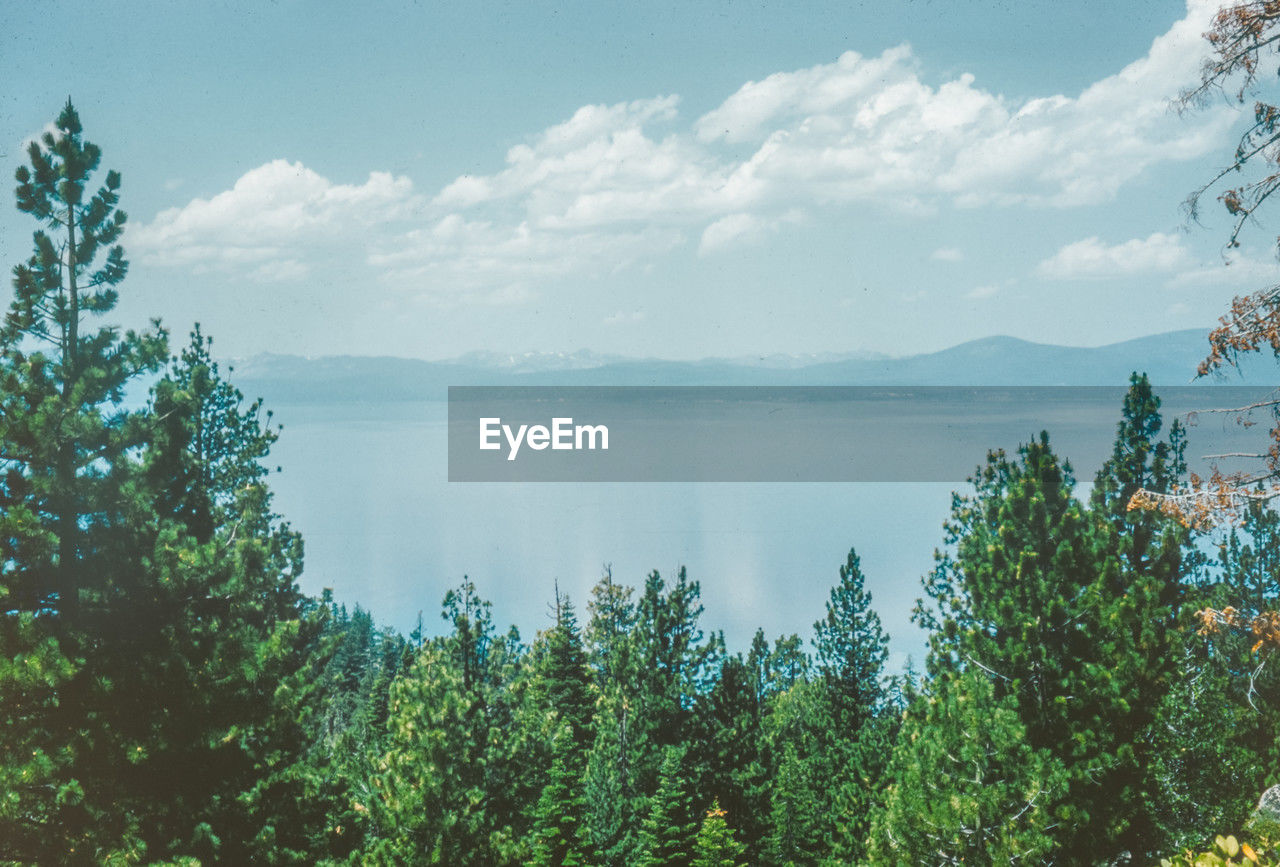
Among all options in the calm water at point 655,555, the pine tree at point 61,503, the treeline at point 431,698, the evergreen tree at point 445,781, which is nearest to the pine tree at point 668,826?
the treeline at point 431,698

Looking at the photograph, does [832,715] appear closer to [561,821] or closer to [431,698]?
[561,821]

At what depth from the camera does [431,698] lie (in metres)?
17.4

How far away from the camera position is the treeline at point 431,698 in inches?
475

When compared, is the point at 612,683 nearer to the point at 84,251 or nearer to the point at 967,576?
the point at 967,576

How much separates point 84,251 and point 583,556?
134153 mm

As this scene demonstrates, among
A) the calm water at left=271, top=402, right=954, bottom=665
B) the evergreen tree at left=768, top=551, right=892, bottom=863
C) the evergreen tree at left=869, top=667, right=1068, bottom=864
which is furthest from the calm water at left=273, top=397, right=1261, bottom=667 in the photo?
the evergreen tree at left=869, top=667, right=1068, bottom=864

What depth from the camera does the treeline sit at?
12.1 metres

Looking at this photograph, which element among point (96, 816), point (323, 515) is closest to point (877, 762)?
point (96, 816)

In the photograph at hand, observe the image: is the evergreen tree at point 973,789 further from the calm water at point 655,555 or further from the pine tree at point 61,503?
the calm water at point 655,555

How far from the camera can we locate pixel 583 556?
14575 centimetres

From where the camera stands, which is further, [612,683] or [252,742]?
[612,683]

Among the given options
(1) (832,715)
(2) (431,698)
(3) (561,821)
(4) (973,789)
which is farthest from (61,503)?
(1) (832,715)

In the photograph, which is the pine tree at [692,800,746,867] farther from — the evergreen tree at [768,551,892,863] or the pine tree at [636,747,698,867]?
the evergreen tree at [768,551,892,863]

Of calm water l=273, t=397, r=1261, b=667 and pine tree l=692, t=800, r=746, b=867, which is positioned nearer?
pine tree l=692, t=800, r=746, b=867
